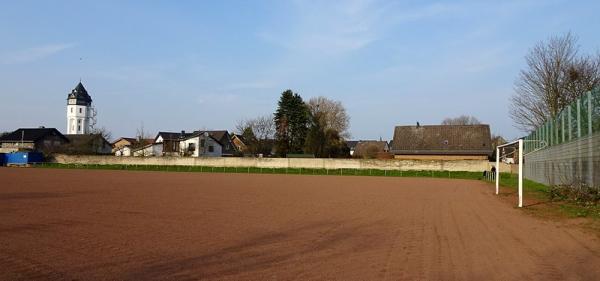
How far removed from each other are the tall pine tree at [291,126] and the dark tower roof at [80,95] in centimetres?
6711

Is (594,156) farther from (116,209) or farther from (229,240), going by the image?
(116,209)

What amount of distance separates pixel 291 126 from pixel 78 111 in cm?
6990

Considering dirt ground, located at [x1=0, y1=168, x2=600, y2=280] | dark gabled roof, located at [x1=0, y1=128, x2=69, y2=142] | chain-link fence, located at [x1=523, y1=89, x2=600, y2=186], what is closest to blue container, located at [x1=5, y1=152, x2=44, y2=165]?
dark gabled roof, located at [x1=0, y1=128, x2=69, y2=142]

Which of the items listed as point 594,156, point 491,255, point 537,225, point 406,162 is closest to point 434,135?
point 406,162

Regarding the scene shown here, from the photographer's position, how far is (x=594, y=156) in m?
19.7

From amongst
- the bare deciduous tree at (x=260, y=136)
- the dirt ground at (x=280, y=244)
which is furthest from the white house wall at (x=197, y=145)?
the dirt ground at (x=280, y=244)

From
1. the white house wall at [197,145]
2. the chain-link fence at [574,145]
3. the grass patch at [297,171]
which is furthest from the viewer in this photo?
the white house wall at [197,145]

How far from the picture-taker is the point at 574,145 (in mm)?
23734

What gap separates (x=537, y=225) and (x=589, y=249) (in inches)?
158

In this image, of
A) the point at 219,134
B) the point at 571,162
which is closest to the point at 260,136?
the point at 219,134

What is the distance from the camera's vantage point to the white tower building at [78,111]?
128 metres

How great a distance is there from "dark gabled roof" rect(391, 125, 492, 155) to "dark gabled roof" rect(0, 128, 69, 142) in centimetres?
6117

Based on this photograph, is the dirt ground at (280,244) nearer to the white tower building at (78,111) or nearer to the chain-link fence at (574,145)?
the chain-link fence at (574,145)

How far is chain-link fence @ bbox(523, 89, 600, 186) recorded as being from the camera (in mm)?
19938
